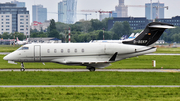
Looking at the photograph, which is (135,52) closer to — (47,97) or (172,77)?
(172,77)

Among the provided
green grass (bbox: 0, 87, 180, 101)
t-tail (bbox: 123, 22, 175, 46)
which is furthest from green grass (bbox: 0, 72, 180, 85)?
t-tail (bbox: 123, 22, 175, 46)

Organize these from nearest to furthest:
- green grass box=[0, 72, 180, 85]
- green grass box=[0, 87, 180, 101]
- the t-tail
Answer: green grass box=[0, 87, 180, 101]
green grass box=[0, 72, 180, 85]
the t-tail

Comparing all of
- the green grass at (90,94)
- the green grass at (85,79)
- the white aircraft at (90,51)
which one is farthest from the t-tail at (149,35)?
the green grass at (90,94)

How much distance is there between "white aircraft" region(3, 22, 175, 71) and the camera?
123 feet

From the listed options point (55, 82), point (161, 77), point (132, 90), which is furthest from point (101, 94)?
point (161, 77)

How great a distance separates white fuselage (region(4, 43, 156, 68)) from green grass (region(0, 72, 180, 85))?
458cm

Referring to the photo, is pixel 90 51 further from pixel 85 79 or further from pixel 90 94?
pixel 90 94

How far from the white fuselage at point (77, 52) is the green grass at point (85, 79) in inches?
180

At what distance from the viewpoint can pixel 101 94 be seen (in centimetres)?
2195

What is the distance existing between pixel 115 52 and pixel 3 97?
1826cm

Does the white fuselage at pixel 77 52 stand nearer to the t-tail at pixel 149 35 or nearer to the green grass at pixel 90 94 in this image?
the t-tail at pixel 149 35

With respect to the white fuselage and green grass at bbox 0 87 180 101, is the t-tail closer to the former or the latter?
the white fuselage

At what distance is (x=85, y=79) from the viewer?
2980cm

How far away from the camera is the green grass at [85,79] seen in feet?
90.5
